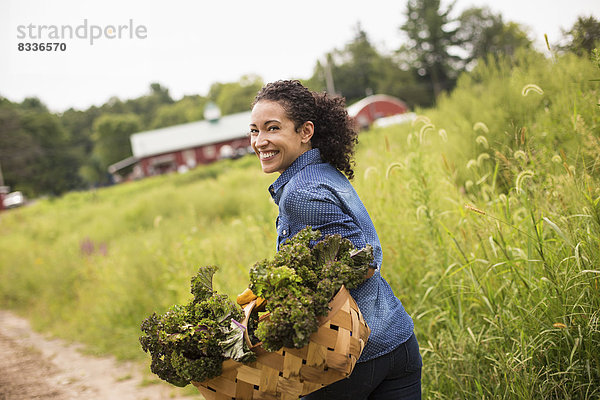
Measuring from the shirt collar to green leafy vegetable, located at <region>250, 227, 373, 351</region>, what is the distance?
0.31 m

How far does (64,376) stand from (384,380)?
4.63 m

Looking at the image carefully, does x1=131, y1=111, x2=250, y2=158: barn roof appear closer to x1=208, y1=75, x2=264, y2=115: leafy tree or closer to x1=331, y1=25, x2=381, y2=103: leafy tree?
x1=208, y1=75, x2=264, y2=115: leafy tree

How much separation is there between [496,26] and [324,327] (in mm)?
56919

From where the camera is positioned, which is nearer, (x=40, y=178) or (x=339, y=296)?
(x=339, y=296)

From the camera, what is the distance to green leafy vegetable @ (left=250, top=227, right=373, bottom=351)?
134 centimetres

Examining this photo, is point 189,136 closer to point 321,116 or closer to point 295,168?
point 321,116

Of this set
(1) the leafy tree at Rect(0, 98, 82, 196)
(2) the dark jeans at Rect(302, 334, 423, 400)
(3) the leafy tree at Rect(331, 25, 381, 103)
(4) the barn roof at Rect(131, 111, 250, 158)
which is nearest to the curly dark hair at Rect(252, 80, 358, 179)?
(2) the dark jeans at Rect(302, 334, 423, 400)

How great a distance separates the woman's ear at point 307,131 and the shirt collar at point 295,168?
5 centimetres

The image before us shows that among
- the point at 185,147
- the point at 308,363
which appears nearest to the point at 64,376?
the point at 308,363

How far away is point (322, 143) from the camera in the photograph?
6.49 ft

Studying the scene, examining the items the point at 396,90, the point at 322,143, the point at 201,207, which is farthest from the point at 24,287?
the point at 396,90

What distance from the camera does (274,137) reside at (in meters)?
1.80

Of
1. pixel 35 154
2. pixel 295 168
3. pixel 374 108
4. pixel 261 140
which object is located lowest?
pixel 295 168

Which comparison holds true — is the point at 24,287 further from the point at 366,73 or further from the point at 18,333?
the point at 366,73
